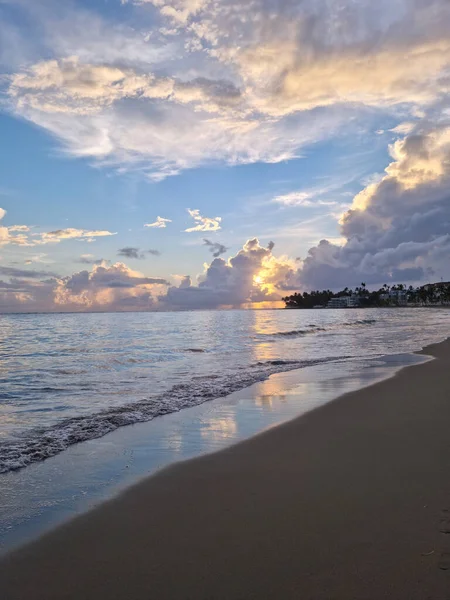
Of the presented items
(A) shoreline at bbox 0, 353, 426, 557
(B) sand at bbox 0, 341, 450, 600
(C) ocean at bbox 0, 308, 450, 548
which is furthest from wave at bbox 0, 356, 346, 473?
(B) sand at bbox 0, 341, 450, 600

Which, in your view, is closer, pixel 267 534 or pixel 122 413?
pixel 267 534

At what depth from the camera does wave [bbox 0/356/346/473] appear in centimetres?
756

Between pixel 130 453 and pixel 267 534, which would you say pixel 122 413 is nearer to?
pixel 130 453

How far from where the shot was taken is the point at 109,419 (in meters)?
9.96

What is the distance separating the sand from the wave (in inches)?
106

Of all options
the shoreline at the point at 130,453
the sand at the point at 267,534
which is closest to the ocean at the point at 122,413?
the shoreline at the point at 130,453

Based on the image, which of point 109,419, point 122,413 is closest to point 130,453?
point 109,419

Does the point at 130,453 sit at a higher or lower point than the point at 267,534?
lower

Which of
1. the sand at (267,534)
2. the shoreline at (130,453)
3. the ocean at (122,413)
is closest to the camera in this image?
the sand at (267,534)

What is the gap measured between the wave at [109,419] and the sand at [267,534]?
2.70m

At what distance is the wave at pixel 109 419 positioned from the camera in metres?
7.56

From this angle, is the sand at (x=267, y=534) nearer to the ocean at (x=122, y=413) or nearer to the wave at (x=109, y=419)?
the ocean at (x=122, y=413)

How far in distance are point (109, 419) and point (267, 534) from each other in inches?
255

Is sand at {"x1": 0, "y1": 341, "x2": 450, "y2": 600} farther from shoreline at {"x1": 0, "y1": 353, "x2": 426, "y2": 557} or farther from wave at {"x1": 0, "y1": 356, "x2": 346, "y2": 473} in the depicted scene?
wave at {"x1": 0, "y1": 356, "x2": 346, "y2": 473}
